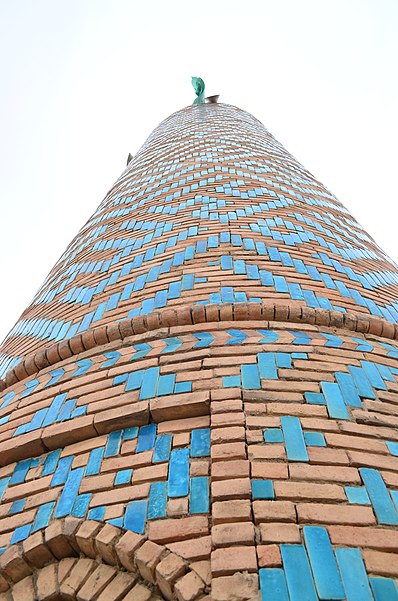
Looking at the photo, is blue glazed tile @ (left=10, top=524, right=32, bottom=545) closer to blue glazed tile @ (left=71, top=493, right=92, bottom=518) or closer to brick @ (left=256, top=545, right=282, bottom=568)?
blue glazed tile @ (left=71, top=493, right=92, bottom=518)

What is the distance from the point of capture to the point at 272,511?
1245mm

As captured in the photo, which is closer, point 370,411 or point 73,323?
point 370,411

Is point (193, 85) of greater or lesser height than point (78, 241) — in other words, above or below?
above

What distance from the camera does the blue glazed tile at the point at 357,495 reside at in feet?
4.21

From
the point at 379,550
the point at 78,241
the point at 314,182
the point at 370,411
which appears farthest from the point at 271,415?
the point at 314,182

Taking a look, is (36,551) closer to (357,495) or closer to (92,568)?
(92,568)

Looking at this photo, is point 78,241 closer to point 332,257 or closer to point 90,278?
point 90,278

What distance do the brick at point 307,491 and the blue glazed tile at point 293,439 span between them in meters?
0.09

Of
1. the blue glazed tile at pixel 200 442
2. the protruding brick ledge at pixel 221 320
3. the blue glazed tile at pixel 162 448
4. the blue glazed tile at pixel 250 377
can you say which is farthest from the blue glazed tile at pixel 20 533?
the protruding brick ledge at pixel 221 320

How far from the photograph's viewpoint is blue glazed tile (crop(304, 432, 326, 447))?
4.73 ft

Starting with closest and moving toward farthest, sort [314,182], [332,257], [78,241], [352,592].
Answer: [352,592], [332,257], [78,241], [314,182]

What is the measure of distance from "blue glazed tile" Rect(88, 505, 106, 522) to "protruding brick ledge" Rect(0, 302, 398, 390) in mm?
805

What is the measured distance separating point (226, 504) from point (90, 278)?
1745 millimetres

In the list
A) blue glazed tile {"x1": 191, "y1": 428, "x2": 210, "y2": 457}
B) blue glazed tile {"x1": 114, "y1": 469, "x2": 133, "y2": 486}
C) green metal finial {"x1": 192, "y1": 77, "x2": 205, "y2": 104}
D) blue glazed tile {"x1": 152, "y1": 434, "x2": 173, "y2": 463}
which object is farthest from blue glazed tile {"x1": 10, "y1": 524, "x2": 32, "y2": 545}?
green metal finial {"x1": 192, "y1": 77, "x2": 205, "y2": 104}
